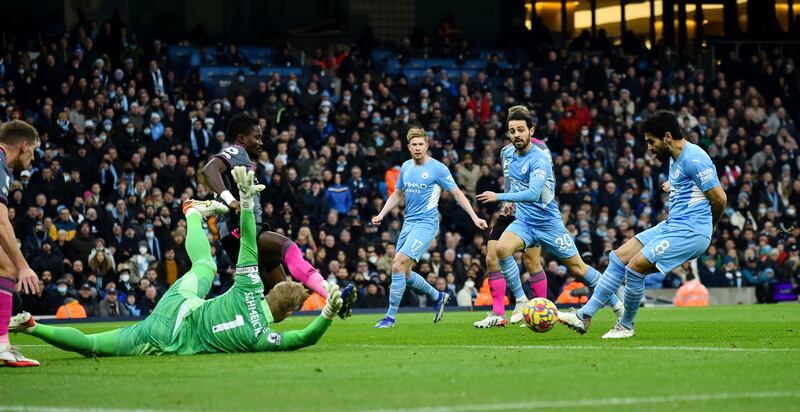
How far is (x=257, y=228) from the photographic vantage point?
13539mm

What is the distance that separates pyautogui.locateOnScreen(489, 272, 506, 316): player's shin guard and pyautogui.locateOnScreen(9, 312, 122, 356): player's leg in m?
6.49

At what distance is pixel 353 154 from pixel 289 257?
53.9ft

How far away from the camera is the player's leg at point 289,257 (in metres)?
13.2

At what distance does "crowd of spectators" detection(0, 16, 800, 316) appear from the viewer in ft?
84.0

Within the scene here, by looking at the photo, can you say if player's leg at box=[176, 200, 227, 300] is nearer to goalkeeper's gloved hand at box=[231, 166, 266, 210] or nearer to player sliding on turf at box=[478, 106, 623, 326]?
goalkeeper's gloved hand at box=[231, 166, 266, 210]

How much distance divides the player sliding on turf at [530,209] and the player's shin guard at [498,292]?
0.65 meters

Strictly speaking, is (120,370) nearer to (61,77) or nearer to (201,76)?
(61,77)

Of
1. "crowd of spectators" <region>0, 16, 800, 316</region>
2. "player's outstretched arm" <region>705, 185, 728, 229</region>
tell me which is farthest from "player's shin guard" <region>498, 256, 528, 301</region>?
"crowd of spectators" <region>0, 16, 800, 316</region>

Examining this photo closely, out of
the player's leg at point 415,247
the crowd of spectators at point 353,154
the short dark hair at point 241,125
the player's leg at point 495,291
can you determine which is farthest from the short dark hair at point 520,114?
the crowd of spectators at point 353,154

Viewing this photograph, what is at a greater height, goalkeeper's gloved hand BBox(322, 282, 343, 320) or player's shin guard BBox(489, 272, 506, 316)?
goalkeeper's gloved hand BBox(322, 282, 343, 320)

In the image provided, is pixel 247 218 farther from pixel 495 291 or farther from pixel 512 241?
pixel 495 291

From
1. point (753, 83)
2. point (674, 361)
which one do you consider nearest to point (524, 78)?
point (753, 83)

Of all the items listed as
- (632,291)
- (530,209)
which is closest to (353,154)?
(530,209)

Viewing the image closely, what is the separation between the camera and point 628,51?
3981 cm
